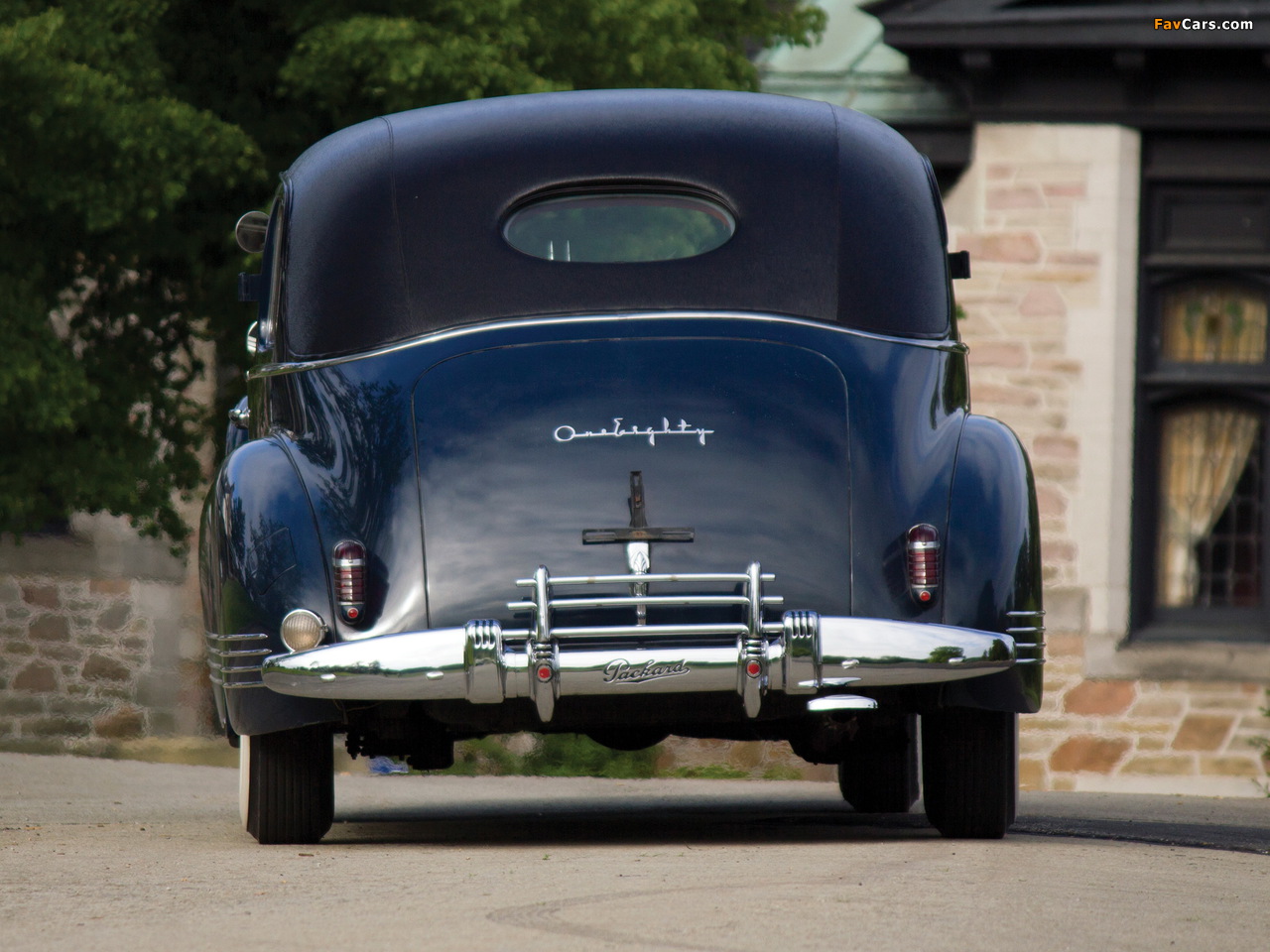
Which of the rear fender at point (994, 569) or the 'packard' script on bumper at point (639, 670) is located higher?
the rear fender at point (994, 569)

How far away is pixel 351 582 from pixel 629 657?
33.1 inches

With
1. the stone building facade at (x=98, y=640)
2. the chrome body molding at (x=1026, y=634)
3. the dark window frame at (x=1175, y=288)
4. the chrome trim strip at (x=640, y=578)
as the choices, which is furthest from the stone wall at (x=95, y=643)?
the chrome body molding at (x=1026, y=634)

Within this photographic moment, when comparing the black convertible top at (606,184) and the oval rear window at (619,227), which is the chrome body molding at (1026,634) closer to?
the black convertible top at (606,184)

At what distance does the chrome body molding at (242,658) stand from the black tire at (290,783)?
303mm

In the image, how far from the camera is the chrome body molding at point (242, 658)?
224 inches

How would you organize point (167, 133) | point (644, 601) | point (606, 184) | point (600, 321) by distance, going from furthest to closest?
1. point (167, 133)
2. point (606, 184)
3. point (600, 321)
4. point (644, 601)

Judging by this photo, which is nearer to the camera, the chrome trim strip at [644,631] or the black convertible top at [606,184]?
the chrome trim strip at [644,631]

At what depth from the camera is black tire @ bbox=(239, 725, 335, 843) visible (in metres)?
6.07

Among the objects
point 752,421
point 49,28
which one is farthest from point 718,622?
point 49,28

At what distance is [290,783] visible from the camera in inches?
241

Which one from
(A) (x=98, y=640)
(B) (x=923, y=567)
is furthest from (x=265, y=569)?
(A) (x=98, y=640)

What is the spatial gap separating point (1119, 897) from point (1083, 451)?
9.29m

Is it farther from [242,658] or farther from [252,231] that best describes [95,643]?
[242,658]

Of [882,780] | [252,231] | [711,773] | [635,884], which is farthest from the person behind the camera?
[711,773]
